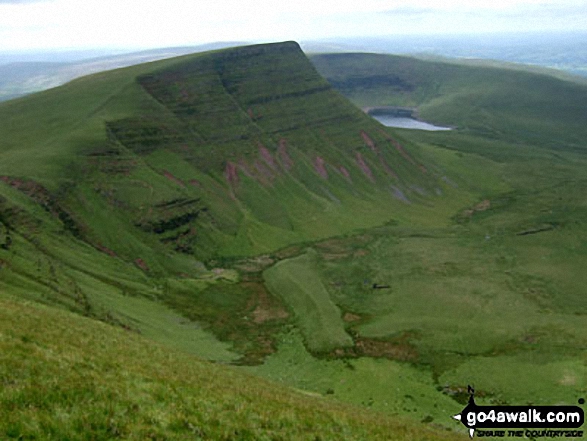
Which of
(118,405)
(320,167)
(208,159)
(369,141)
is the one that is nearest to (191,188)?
(208,159)

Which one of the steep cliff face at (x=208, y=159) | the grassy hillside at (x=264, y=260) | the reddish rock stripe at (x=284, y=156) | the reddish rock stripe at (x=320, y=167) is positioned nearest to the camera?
the grassy hillside at (x=264, y=260)

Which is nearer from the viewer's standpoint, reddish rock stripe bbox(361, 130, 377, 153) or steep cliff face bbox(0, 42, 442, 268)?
steep cliff face bbox(0, 42, 442, 268)

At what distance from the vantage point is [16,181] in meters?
99.9

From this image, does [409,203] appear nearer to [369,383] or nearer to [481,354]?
[481,354]

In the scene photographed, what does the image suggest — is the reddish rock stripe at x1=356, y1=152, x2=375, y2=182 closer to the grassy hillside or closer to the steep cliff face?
the steep cliff face

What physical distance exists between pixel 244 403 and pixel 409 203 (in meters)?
139
